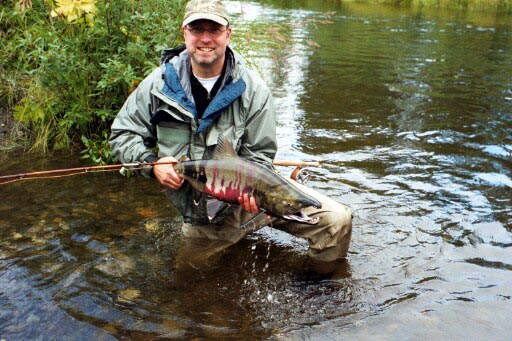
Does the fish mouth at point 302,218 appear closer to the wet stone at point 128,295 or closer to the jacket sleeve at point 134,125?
the jacket sleeve at point 134,125

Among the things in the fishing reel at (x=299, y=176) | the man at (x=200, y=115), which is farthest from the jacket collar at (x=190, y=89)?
the fishing reel at (x=299, y=176)

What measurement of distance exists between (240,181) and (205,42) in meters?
1.10

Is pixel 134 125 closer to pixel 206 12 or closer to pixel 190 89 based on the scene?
pixel 190 89

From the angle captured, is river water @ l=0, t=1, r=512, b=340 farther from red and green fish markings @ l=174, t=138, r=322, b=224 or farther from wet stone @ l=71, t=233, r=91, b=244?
red and green fish markings @ l=174, t=138, r=322, b=224

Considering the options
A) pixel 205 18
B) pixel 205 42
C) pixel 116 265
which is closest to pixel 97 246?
pixel 116 265

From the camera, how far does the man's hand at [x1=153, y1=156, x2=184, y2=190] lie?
392 cm

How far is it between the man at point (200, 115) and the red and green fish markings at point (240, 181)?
131 millimetres

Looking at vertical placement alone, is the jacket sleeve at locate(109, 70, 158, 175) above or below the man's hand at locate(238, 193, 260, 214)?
above

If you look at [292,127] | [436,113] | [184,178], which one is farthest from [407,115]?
[184,178]

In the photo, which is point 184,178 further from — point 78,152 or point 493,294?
point 78,152

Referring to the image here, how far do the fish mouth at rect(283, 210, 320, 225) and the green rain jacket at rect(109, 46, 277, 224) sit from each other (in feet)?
1.61

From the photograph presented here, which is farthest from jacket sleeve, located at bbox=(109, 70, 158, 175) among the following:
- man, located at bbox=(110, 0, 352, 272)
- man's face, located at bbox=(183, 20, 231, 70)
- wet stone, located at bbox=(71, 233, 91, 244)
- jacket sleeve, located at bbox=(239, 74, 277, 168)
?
wet stone, located at bbox=(71, 233, 91, 244)

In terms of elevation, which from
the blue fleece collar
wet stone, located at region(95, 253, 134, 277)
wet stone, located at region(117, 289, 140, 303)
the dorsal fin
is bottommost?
wet stone, located at region(117, 289, 140, 303)

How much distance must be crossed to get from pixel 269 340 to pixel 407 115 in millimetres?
7203
